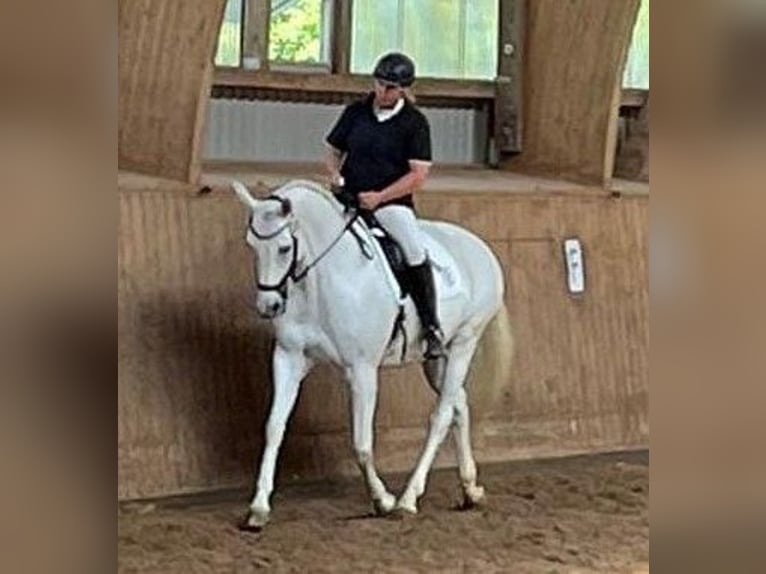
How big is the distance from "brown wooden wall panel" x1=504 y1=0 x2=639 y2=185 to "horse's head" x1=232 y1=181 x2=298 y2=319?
10.4ft

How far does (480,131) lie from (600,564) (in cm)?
413

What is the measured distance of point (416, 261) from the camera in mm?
5996

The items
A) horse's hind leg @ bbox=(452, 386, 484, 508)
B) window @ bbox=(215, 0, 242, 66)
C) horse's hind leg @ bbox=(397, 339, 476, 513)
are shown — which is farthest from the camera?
window @ bbox=(215, 0, 242, 66)

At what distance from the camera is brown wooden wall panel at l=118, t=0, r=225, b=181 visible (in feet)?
21.7

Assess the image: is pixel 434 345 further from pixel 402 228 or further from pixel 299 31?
pixel 299 31

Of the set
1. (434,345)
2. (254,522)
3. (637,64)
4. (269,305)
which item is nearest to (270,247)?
(269,305)

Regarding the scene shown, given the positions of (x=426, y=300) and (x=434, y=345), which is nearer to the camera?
(x=426, y=300)

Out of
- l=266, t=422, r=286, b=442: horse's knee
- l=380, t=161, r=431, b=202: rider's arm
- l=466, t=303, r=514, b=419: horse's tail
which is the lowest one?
l=266, t=422, r=286, b=442: horse's knee

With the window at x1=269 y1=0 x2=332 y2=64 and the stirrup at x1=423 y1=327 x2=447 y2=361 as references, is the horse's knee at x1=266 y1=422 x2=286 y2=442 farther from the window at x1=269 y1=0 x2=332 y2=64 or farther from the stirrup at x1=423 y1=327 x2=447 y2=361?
the window at x1=269 y1=0 x2=332 y2=64

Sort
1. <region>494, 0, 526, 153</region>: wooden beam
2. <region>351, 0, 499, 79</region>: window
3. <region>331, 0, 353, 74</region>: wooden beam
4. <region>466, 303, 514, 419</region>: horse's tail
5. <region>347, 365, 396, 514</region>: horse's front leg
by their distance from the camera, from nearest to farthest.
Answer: <region>347, 365, 396, 514</region>: horse's front leg < <region>466, 303, 514, 419</region>: horse's tail < <region>331, 0, 353, 74</region>: wooden beam < <region>351, 0, 499, 79</region>: window < <region>494, 0, 526, 153</region>: wooden beam

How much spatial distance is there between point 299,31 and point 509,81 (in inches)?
52.4

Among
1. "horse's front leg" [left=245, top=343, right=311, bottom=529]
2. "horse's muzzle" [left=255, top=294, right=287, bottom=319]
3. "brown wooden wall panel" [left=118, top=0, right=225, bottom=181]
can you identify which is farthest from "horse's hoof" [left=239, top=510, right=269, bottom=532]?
"brown wooden wall panel" [left=118, top=0, right=225, bottom=181]
